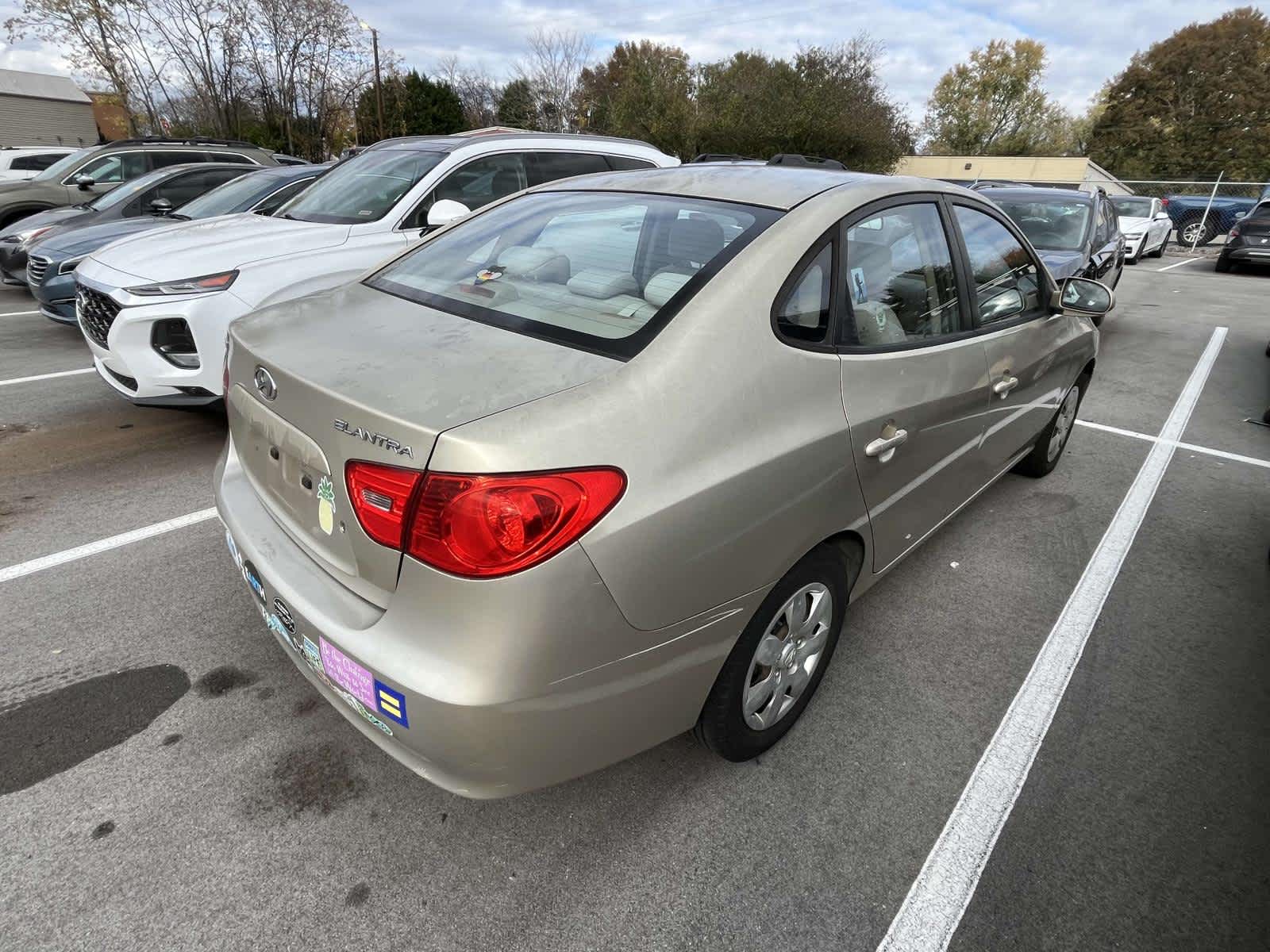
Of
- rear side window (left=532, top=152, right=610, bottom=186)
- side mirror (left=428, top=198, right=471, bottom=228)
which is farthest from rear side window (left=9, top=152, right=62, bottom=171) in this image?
side mirror (left=428, top=198, right=471, bottom=228)

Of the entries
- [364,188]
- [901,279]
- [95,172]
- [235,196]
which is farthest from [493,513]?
[95,172]

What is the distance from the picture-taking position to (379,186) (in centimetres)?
524

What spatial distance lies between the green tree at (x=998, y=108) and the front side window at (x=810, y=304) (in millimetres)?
72461

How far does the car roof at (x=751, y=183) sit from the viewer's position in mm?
2246

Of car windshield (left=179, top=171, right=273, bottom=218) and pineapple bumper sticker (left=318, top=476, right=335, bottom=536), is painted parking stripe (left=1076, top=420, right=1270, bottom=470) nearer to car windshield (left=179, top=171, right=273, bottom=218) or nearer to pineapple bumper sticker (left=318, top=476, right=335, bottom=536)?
pineapple bumper sticker (left=318, top=476, right=335, bottom=536)

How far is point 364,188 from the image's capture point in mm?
5289

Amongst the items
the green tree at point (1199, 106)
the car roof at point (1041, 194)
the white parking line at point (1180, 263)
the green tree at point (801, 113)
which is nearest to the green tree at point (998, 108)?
the green tree at point (1199, 106)

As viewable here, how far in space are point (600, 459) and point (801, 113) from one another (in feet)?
116

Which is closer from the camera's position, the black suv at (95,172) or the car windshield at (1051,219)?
the car windshield at (1051,219)

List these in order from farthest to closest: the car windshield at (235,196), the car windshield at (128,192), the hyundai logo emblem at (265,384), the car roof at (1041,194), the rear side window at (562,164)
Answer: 1. the car windshield at (128,192)
2. the car roof at (1041,194)
3. the car windshield at (235,196)
4. the rear side window at (562,164)
5. the hyundai logo emblem at (265,384)

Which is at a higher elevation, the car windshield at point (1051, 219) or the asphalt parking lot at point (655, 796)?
the car windshield at point (1051, 219)

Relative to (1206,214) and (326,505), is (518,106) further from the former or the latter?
(326,505)

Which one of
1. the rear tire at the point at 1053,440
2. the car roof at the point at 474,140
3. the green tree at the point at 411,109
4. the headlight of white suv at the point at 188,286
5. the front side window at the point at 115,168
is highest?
the green tree at the point at 411,109

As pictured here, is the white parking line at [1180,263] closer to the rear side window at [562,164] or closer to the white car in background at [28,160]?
the rear side window at [562,164]
